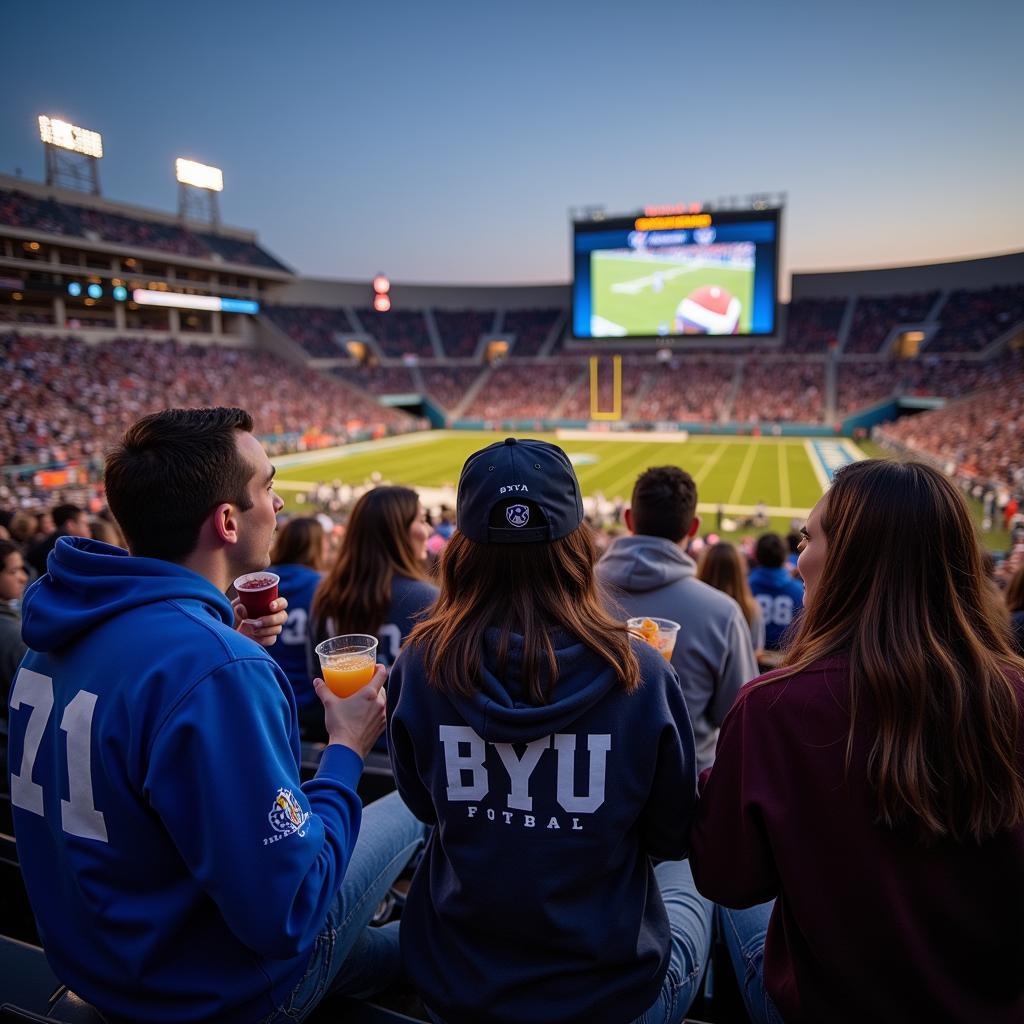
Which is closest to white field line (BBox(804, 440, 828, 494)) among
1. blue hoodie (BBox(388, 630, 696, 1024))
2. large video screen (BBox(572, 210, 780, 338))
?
large video screen (BBox(572, 210, 780, 338))

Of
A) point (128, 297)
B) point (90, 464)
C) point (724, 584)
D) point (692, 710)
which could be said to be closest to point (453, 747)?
point (692, 710)

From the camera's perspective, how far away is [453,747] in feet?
5.44

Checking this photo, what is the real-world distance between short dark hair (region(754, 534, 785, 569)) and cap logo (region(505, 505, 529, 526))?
5.36 metres

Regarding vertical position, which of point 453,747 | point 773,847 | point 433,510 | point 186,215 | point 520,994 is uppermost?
point 186,215

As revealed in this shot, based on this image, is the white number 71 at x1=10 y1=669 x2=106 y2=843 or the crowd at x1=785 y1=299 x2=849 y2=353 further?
the crowd at x1=785 y1=299 x2=849 y2=353

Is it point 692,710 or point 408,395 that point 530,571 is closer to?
point 692,710

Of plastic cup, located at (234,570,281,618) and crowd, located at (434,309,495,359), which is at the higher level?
crowd, located at (434,309,495,359)

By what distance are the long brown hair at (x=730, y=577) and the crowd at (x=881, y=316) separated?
175 ft

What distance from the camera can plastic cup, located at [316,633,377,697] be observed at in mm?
2164

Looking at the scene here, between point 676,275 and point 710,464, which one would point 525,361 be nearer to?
point 676,275

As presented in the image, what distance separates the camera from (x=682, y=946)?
6.57ft

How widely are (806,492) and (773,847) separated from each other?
942 inches

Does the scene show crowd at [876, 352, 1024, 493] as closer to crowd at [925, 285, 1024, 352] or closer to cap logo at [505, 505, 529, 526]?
crowd at [925, 285, 1024, 352]

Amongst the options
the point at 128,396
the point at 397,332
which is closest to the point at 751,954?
the point at 128,396
